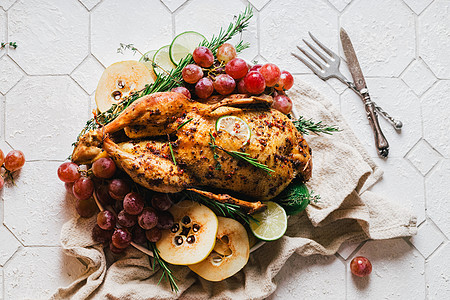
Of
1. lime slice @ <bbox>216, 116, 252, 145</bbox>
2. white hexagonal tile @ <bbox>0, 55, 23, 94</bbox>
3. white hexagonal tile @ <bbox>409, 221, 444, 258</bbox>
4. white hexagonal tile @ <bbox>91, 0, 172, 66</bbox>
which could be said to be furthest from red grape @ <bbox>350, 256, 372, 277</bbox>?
white hexagonal tile @ <bbox>0, 55, 23, 94</bbox>

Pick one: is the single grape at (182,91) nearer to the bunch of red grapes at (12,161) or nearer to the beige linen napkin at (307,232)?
the beige linen napkin at (307,232)

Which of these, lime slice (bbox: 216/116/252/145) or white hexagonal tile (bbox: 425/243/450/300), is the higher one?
lime slice (bbox: 216/116/252/145)

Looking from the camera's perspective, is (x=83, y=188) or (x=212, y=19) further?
(x=212, y=19)

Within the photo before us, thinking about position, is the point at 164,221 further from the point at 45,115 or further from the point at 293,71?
the point at 293,71

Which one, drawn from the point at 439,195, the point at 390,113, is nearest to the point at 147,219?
the point at 390,113

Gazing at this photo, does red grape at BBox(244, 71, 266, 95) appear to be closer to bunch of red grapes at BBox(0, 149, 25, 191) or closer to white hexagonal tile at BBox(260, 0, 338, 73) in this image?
white hexagonal tile at BBox(260, 0, 338, 73)

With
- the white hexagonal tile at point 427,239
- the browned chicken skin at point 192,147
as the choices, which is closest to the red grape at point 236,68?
the browned chicken skin at point 192,147

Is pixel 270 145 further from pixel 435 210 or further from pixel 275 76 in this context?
pixel 435 210
